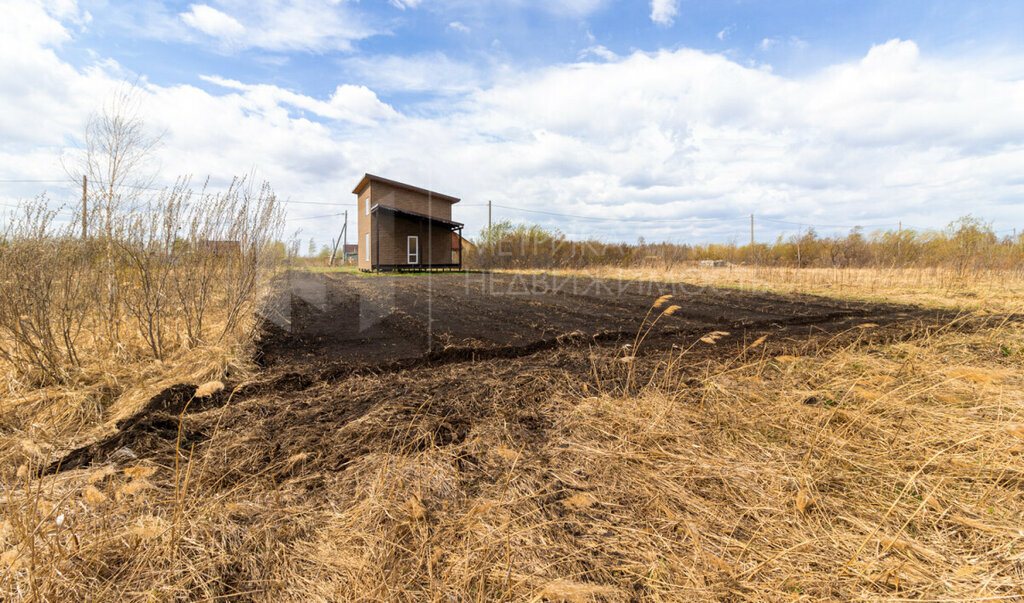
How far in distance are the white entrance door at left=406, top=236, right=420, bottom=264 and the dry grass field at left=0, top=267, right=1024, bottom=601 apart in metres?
19.7

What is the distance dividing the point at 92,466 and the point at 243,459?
94 centimetres

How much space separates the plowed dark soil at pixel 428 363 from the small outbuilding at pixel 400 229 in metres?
12.8

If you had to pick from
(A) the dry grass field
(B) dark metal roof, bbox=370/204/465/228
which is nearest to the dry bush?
(A) the dry grass field

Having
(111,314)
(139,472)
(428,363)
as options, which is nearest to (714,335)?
(428,363)

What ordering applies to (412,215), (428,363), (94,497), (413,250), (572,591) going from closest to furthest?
(572,591) → (94,497) → (428,363) → (412,215) → (413,250)

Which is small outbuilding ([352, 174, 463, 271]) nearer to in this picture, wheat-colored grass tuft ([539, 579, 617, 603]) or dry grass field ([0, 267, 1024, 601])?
dry grass field ([0, 267, 1024, 601])

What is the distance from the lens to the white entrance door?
77.0ft

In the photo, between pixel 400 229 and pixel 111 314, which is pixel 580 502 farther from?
pixel 400 229

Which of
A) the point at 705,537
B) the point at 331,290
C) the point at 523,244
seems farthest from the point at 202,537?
the point at 523,244

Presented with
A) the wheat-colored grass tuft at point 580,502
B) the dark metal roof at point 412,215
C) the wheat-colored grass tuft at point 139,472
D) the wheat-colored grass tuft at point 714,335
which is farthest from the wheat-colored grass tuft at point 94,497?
the dark metal roof at point 412,215

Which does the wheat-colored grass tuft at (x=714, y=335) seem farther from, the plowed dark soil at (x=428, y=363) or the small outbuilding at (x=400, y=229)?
the small outbuilding at (x=400, y=229)

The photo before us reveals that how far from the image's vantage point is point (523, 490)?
227cm

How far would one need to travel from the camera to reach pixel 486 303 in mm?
10031

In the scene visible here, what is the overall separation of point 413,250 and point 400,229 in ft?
4.56
